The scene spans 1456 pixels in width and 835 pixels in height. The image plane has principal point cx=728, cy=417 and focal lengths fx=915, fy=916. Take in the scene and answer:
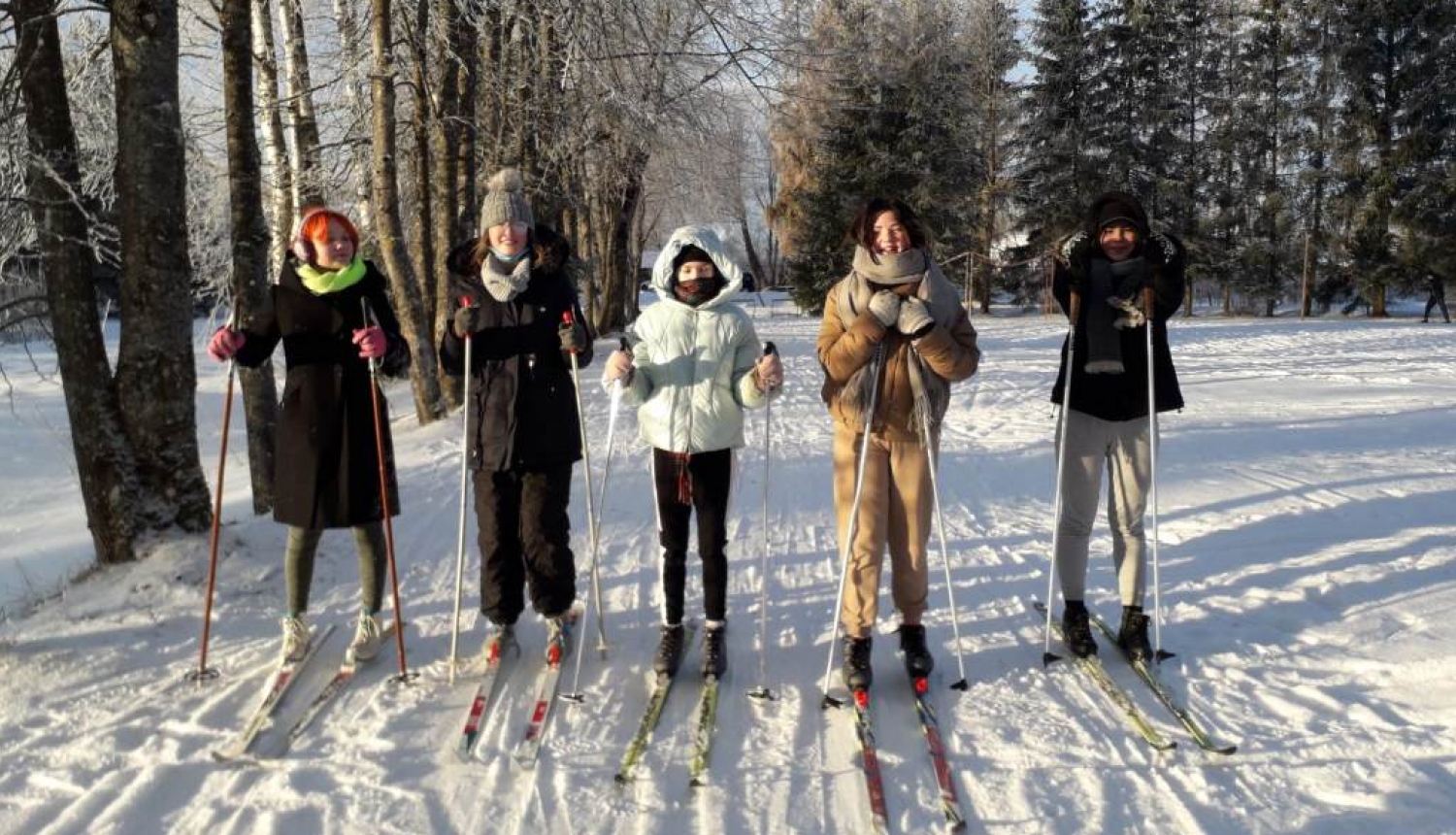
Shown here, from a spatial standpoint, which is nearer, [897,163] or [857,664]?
Result: [857,664]

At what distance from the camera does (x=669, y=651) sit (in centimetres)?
411

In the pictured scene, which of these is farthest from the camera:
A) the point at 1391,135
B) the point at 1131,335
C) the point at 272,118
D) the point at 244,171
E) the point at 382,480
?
the point at 1391,135

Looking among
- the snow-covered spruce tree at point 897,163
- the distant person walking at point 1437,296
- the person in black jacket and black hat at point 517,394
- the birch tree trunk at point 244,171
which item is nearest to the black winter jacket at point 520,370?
the person in black jacket and black hat at point 517,394

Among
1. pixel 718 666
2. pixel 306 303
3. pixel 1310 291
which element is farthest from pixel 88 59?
pixel 1310 291

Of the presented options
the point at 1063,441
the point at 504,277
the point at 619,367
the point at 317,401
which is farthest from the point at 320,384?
the point at 1063,441

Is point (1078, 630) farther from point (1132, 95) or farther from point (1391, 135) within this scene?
point (1391, 135)

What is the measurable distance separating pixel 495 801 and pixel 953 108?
97.1 feet

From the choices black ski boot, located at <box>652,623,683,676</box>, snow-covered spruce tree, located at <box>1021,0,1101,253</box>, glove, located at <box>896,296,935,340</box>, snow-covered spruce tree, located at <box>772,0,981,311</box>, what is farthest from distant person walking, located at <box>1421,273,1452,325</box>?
black ski boot, located at <box>652,623,683,676</box>

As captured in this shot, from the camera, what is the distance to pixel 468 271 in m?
4.18

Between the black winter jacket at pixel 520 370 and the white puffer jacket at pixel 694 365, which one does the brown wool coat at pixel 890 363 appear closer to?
the white puffer jacket at pixel 694 365

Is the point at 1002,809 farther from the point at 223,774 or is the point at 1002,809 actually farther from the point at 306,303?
the point at 306,303

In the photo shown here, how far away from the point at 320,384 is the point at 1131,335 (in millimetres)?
3735

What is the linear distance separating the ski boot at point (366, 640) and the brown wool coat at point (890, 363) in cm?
231

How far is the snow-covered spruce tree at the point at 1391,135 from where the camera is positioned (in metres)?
27.5
